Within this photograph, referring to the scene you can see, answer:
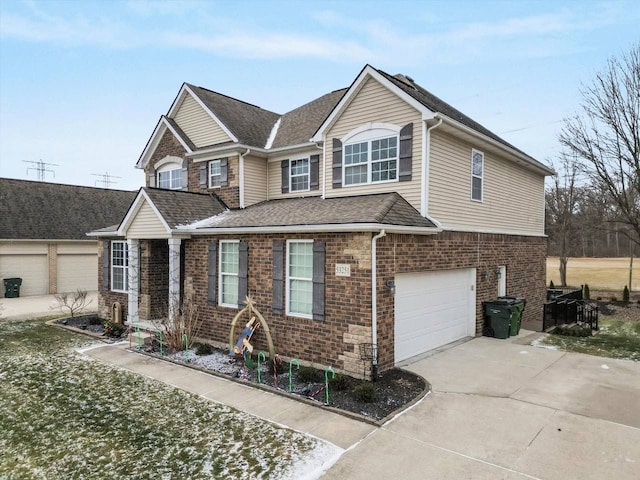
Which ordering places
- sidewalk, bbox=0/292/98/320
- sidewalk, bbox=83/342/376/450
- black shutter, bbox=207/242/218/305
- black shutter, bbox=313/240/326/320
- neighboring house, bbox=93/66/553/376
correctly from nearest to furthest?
sidewalk, bbox=83/342/376/450
neighboring house, bbox=93/66/553/376
black shutter, bbox=313/240/326/320
black shutter, bbox=207/242/218/305
sidewalk, bbox=0/292/98/320

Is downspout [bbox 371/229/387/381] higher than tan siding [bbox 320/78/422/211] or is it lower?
lower

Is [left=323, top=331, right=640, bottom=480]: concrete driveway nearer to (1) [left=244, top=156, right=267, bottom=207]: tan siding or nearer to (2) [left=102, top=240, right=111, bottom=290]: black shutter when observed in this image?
(1) [left=244, top=156, right=267, bottom=207]: tan siding

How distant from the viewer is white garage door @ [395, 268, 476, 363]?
388 inches

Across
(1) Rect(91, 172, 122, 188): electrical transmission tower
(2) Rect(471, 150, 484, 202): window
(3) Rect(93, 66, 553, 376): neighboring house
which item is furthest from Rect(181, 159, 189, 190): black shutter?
(1) Rect(91, 172, 122, 188): electrical transmission tower

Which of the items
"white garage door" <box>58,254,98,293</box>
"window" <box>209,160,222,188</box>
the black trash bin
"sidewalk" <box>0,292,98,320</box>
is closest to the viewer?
"window" <box>209,160,222,188</box>

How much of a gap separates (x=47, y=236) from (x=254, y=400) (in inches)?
827

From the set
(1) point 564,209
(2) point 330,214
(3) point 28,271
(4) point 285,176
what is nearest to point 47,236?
(3) point 28,271

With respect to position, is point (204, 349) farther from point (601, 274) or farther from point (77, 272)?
point (601, 274)

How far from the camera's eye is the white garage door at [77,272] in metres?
23.7

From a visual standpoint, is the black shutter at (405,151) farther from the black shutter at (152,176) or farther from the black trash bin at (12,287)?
the black trash bin at (12,287)

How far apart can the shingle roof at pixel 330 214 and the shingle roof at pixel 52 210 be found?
14027 millimetres

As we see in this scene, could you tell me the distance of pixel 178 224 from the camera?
12.3 meters

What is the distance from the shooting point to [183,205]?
13281 mm

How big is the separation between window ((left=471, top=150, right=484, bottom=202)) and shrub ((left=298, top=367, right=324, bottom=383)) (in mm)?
7261
